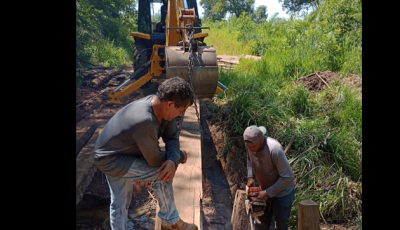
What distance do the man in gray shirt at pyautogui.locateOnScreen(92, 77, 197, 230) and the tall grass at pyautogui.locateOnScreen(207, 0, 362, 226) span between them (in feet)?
8.15

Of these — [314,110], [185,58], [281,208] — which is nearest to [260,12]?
[314,110]

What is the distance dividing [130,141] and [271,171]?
1.92 meters

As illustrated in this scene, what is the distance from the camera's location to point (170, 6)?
253 inches

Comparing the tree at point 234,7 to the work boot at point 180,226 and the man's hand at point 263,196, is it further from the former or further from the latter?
the work boot at point 180,226

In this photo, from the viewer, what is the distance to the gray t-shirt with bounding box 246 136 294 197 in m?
3.50

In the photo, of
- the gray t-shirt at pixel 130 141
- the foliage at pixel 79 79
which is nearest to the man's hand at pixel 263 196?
the gray t-shirt at pixel 130 141

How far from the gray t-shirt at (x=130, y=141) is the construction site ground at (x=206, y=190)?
1.64 m

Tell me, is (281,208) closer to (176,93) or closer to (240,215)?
(240,215)

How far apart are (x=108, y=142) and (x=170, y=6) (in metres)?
4.63

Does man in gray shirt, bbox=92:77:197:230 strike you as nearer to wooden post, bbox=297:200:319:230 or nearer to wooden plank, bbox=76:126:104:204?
wooden post, bbox=297:200:319:230

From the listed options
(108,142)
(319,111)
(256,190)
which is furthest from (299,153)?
(108,142)

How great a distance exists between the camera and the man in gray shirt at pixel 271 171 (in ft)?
11.5

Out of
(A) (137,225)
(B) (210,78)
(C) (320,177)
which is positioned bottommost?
(A) (137,225)

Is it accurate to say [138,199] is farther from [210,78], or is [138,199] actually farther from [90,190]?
[210,78]
